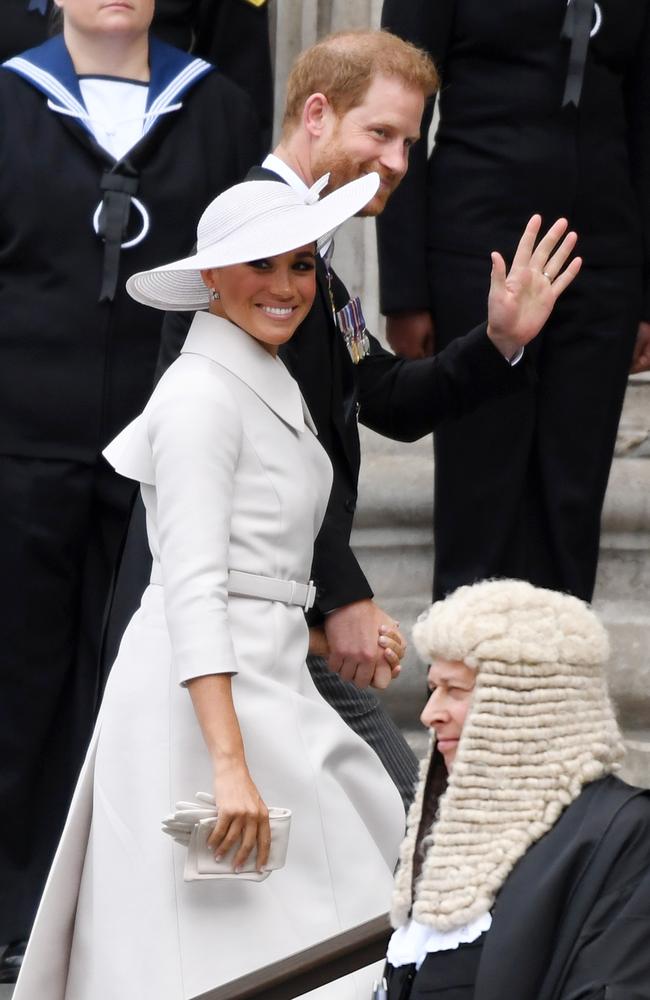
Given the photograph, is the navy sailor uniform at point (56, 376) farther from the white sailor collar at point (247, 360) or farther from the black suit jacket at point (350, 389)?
the white sailor collar at point (247, 360)

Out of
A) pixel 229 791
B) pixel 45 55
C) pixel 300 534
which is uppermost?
pixel 45 55

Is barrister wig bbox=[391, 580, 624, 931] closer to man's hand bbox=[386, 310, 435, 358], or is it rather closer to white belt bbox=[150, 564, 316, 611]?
white belt bbox=[150, 564, 316, 611]

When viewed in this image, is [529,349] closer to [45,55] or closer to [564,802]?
[45,55]

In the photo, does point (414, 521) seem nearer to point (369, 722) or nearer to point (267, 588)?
point (369, 722)

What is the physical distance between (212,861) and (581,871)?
0.70m

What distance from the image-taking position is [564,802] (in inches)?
102

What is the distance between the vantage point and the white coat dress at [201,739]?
312 centimetres

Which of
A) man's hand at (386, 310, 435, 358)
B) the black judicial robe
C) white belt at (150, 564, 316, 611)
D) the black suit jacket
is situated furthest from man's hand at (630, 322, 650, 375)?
the black judicial robe

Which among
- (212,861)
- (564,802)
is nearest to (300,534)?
A: (212,861)

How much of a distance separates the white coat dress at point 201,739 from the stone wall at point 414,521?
1.72 metres

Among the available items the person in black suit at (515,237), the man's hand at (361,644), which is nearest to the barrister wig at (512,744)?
the man's hand at (361,644)

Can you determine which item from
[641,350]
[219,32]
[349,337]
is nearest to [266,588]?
[349,337]

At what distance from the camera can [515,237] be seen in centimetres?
439

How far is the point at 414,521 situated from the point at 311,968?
2.44 metres
